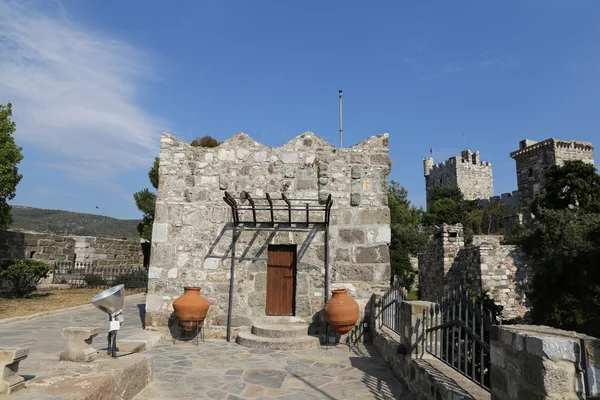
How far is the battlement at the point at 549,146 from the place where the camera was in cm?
3167

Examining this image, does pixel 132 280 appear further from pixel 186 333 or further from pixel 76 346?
pixel 76 346

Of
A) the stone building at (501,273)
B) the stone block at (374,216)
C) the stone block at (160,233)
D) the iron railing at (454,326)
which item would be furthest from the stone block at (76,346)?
the stone building at (501,273)

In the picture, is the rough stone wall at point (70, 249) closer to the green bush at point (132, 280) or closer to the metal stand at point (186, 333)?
the green bush at point (132, 280)

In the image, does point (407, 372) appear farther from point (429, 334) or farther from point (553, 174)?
point (553, 174)

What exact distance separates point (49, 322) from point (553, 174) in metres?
26.1

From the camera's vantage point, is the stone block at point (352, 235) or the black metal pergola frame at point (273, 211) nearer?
the black metal pergola frame at point (273, 211)

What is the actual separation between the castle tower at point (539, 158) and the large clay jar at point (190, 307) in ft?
106

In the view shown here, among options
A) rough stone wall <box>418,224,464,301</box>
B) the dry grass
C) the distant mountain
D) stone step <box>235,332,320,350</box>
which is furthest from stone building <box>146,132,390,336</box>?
the distant mountain

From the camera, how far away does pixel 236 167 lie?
775 centimetres

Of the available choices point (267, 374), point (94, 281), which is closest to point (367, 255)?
point (267, 374)

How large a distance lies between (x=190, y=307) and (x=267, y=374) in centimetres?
229

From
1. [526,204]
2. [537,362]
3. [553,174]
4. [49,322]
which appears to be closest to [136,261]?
[49,322]

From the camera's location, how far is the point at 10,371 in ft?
10.1

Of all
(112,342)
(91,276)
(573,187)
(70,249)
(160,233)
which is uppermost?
(573,187)
